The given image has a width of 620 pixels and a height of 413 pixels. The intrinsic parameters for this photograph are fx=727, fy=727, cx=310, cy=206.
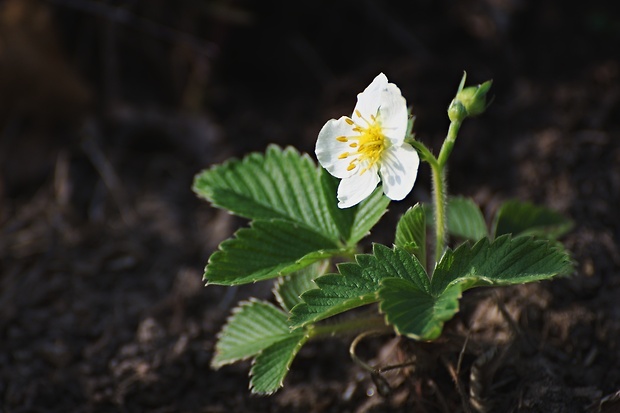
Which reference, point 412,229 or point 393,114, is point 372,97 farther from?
point 412,229

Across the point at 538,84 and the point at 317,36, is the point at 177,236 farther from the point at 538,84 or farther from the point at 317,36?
the point at 538,84

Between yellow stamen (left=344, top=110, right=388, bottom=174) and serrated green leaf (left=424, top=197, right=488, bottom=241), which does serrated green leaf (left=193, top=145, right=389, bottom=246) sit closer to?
yellow stamen (left=344, top=110, right=388, bottom=174)

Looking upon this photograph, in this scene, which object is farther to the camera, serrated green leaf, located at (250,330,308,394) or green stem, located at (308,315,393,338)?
green stem, located at (308,315,393,338)

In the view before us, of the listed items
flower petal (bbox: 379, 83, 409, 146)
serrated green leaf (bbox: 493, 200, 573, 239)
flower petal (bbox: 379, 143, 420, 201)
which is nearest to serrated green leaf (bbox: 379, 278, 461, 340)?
flower petal (bbox: 379, 143, 420, 201)

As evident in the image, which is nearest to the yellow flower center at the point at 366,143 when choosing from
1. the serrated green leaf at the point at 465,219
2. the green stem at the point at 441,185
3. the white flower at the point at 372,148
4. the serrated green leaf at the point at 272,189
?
the white flower at the point at 372,148

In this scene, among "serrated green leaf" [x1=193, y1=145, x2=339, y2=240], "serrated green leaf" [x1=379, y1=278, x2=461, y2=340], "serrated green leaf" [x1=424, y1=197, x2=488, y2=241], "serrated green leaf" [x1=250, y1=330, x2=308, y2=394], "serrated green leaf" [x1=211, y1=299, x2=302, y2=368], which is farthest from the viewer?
"serrated green leaf" [x1=424, y1=197, x2=488, y2=241]

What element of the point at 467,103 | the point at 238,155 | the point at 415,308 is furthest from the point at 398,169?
the point at 238,155
